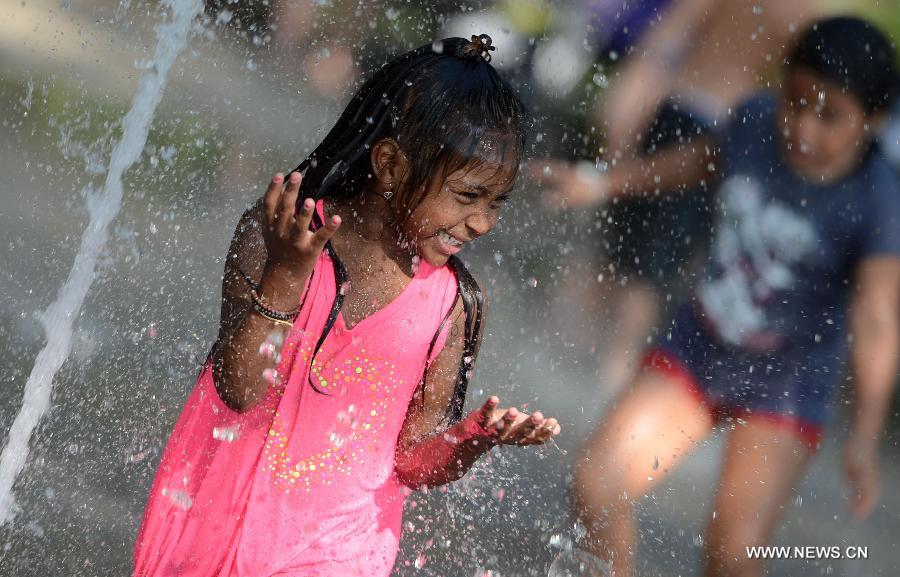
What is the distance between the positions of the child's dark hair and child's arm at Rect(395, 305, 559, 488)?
1414 mm

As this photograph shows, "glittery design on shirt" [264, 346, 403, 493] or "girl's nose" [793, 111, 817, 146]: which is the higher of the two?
"girl's nose" [793, 111, 817, 146]

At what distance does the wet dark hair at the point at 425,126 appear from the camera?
201cm

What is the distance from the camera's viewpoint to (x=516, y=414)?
1848mm

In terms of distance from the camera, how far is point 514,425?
1.86 m

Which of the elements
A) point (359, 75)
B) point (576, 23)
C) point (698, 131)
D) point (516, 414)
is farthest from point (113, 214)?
point (516, 414)

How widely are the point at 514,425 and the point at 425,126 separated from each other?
0.62 meters

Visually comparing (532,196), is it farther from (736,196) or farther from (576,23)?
(736,196)

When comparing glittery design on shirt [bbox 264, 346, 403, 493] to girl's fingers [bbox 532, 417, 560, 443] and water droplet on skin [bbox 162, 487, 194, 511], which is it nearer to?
water droplet on skin [bbox 162, 487, 194, 511]

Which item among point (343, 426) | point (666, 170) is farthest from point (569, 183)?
point (343, 426)

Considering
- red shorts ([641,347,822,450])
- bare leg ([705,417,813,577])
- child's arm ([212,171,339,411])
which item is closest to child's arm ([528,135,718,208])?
red shorts ([641,347,822,450])

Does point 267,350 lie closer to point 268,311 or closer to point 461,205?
point 268,311

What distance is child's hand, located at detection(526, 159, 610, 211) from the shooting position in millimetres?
3697

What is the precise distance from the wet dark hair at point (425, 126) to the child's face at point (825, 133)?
1.11 m

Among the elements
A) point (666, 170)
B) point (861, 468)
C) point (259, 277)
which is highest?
point (259, 277)
